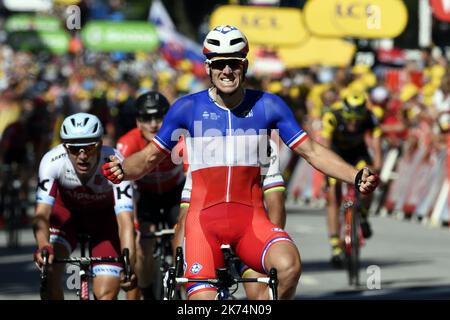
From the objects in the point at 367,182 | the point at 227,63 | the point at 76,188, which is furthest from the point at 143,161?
the point at 76,188

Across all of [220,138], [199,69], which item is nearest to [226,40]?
[220,138]

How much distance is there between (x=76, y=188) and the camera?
10672 mm

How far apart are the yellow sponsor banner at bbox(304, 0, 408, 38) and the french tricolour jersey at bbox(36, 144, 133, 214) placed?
1300cm

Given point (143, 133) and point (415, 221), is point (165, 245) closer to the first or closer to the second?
point (143, 133)

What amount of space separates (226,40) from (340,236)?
25.1 feet

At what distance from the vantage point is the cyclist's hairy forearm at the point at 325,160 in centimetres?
899

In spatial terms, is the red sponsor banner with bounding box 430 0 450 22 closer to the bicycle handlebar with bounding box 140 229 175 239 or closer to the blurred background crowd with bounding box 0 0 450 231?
the blurred background crowd with bounding box 0 0 450 231

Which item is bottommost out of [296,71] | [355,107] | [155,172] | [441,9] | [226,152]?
[226,152]

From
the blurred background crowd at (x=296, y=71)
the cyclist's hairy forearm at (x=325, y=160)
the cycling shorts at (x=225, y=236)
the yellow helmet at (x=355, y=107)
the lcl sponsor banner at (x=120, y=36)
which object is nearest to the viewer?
the cycling shorts at (x=225, y=236)

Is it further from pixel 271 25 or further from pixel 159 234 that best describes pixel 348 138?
pixel 271 25

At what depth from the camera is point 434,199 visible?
22656 millimetres

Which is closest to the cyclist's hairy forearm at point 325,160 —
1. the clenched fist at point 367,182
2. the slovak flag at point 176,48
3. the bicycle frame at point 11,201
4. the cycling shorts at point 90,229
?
the clenched fist at point 367,182

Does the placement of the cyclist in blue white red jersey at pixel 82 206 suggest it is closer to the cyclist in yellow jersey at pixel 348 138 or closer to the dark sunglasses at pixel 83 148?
the dark sunglasses at pixel 83 148

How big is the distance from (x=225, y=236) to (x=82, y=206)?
2059mm
